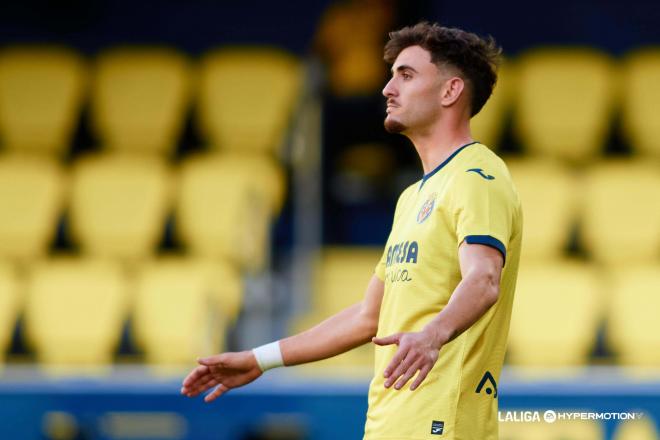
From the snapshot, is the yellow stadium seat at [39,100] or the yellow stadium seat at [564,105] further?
the yellow stadium seat at [39,100]

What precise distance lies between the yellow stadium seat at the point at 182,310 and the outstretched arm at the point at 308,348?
3207 millimetres

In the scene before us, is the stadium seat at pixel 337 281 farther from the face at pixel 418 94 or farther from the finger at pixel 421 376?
the finger at pixel 421 376

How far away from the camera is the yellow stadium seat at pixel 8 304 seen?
7.38m

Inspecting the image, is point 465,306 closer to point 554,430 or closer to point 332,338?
point 332,338

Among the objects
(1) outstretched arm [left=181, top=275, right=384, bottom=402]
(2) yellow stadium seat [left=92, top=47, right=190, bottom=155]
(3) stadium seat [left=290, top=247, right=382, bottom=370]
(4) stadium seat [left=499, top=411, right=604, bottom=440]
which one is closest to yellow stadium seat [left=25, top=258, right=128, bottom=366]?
(3) stadium seat [left=290, top=247, right=382, bottom=370]

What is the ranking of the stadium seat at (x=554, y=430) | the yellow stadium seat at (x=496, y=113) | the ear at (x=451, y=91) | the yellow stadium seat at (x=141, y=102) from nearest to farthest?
1. the ear at (x=451, y=91)
2. the stadium seat at (x=554, y=430)
3. the yellow stadium seat at (x=496, y=113)
4. the yellow stadium seat at (x=141, y=102)

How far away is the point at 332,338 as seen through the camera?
3855 millimetres

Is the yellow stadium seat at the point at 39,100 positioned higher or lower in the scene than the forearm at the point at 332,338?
higher

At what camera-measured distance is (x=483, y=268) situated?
10.4 feet

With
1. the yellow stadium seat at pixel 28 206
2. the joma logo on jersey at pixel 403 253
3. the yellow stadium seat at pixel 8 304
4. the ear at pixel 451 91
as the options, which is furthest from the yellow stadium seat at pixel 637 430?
the yellow stadium seat at pixel 28 206

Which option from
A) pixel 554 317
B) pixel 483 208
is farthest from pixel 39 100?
pixel 483 208

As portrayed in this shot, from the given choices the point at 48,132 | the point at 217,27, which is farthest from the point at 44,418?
the point at 217,27

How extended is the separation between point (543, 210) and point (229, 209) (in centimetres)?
177

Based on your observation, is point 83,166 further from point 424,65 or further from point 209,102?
point 424,65
